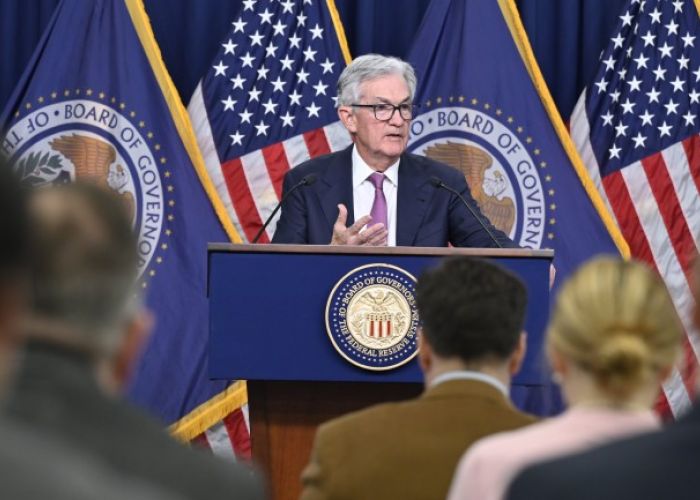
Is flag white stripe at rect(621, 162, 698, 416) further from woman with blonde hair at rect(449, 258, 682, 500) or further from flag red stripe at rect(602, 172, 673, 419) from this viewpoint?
woman with blonde hair at rect(449, 258, 682, 500)

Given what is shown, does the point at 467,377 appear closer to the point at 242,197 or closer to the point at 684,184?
the point at 242,197

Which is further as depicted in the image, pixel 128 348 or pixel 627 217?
pixel 627 217

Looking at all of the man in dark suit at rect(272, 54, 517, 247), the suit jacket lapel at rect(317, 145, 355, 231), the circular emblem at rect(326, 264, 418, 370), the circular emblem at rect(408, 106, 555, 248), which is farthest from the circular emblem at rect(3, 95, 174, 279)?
the circular emblem at rect(326, 264, 418, 370)

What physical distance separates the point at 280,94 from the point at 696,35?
2123 millimetres

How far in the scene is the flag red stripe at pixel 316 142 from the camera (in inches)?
269

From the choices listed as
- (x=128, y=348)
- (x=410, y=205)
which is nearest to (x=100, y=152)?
(x=410, y=205)

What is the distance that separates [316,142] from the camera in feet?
22.5

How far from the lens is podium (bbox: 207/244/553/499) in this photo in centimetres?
398

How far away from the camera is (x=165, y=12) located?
712 cm

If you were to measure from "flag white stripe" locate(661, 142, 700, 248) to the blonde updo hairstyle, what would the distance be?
5.20m

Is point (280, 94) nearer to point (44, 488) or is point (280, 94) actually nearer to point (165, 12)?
point (165, 12)

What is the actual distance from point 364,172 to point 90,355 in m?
3.80

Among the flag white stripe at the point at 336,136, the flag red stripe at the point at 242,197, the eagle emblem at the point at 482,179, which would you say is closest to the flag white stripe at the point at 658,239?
the eagle emblem at the point at 482,179

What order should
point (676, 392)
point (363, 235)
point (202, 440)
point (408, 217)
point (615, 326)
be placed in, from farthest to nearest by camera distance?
point (676, 392) → point (202, 440) → point (408, 217) → point (363, 235) → point (615, 326)
